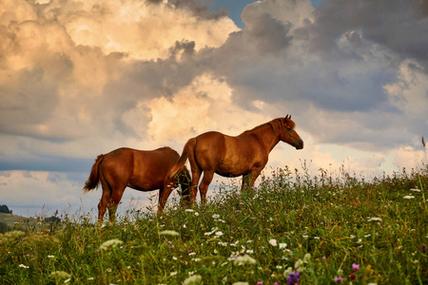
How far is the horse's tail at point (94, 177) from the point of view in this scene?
17516mm

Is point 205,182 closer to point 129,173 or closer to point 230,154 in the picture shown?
point 230,154

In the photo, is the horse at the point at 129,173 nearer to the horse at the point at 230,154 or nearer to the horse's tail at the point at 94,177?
the horse's tail at the point at 94,177

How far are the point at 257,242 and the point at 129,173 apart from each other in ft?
35.6

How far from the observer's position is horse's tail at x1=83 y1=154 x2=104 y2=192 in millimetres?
17516

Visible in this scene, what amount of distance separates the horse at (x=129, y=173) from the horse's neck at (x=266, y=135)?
2860 millimetres

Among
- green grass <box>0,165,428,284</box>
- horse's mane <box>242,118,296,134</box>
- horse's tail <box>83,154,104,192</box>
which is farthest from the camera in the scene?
horse's mane <box>242,118,296,134</box>

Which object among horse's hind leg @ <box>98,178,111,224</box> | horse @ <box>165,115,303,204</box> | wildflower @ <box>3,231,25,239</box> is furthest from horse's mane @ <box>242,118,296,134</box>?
wildflower @ <box>3,231,25,239</box>

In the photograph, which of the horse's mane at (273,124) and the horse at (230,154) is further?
the horse's mane at (273,124)

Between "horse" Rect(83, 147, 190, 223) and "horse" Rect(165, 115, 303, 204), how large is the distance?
57 cm

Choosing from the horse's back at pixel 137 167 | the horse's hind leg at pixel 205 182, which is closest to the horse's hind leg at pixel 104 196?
the horse's back at pixel 137 167

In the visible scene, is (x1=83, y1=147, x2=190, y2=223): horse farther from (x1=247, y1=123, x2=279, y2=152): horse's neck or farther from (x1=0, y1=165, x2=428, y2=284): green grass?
(x1=0, y1=165, x2=428, y2=284): green grass

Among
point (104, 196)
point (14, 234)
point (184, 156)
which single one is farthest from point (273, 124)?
point (14, 234)

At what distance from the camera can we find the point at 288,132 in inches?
762

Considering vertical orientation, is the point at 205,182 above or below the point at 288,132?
below
